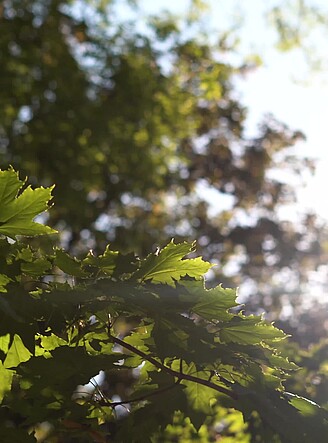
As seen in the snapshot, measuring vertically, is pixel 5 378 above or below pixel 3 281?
below

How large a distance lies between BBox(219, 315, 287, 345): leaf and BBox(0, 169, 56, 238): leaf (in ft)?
1.59

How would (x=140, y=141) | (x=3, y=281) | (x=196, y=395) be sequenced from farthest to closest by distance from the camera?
1. (x=140, y=141)
2. (x=196, y=395)
3. (x=3, y=281)

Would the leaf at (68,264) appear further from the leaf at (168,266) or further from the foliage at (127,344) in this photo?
the leaf at (168,266)

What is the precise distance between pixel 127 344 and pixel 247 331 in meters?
0.28

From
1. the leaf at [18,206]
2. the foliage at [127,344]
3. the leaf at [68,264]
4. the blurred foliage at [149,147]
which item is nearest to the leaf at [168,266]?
the foliage at [127,344]

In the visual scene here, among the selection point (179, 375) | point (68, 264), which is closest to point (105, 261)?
point (68, 264)

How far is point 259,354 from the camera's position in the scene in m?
1.44

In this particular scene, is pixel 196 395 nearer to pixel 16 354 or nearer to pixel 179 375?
pixel 179 375

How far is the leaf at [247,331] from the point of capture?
142 cm

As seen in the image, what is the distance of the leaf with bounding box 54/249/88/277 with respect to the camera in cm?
138

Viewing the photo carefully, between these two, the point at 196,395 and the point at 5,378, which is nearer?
the point at 5,378

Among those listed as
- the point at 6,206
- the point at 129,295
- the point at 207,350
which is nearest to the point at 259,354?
the point at 207,350

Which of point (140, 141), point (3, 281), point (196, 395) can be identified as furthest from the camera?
point (140, 141)

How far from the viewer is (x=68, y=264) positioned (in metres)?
1.40
